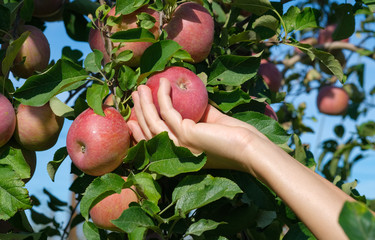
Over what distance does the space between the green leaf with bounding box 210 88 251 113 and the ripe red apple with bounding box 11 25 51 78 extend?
1.55 ft

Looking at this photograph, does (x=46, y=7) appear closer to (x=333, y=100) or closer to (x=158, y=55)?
(x=158, y=55)

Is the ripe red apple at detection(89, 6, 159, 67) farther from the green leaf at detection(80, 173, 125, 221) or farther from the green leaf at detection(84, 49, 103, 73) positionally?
the green leaf at detection(80, 173, 125, 221)

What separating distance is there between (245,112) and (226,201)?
0.23 metres

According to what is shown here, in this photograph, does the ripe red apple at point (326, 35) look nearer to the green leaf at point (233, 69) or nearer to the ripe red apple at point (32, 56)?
the green leaf at point (233, 69)

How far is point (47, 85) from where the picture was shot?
36.8 inches

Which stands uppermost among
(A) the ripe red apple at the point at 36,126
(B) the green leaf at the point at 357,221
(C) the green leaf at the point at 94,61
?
(B) the green leaf at the point at 357,221

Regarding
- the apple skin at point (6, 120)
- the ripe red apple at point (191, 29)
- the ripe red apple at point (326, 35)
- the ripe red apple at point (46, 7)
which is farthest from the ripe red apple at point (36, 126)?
the ripe red apple at point (326, 35)

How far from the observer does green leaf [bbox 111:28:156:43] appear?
0.91 m

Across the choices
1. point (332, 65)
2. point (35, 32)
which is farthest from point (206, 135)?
point (35, 32)

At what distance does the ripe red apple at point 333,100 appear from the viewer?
3.29 metres

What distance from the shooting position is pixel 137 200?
93cm

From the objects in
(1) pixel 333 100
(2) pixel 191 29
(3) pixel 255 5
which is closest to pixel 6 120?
(2) pixel 191 29

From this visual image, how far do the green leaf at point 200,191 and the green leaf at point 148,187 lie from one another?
43 mm

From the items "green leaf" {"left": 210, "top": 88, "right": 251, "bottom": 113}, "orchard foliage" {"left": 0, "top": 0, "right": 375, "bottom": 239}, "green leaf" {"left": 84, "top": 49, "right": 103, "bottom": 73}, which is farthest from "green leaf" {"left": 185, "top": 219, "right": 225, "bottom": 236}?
"green leaf" {"left": 84, "top": 49, "right": 103, "bottom": 73}
